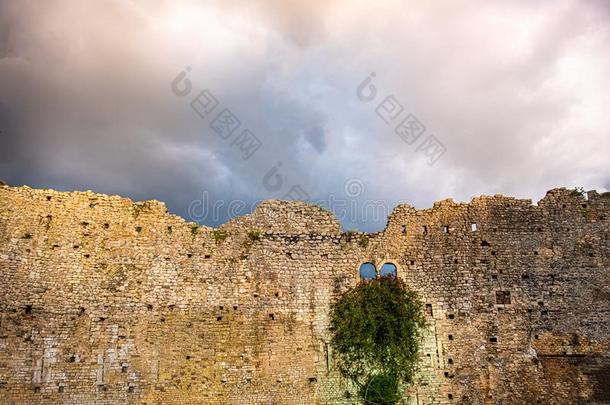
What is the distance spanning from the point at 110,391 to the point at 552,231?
16.3 metres

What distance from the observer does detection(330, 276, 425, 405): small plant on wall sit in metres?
19.2

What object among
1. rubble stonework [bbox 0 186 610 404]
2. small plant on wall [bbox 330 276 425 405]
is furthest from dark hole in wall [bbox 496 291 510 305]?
small plant on wall [bbox 330 276 425 405]

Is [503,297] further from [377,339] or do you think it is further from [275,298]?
[275,298]

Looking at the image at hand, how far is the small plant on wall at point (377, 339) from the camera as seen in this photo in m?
19.2

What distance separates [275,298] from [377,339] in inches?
148

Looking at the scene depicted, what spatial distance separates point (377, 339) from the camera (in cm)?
1966

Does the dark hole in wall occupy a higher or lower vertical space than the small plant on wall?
higher

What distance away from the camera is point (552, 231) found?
21125 mm

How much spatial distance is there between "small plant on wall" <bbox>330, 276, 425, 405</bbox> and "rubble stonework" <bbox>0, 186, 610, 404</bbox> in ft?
1.34

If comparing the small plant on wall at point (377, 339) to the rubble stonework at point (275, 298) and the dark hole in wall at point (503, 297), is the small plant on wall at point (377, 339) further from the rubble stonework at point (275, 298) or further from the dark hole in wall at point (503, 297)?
the dark hole in wall at point (503, 297)

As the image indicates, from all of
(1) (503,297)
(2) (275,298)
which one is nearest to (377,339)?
(2) (275,298)

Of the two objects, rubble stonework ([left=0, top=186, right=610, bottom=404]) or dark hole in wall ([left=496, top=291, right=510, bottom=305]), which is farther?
dark hole in wall ([left=496, top=291, right=510, bottom=305])

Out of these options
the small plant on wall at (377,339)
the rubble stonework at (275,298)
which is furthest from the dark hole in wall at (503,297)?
the small plant on wall at (377,339)

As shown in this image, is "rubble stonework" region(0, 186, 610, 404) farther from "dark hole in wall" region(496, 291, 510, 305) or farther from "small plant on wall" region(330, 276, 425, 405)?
"small plant on wall" region(330, 276, 425, 405)
